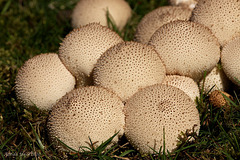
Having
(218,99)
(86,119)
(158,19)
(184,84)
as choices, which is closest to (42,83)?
(86,119)

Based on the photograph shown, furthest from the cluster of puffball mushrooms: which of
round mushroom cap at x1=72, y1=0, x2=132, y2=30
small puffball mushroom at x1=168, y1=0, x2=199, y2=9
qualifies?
round mushroom cap at x1=72, y1=0, x2=132, y2=30

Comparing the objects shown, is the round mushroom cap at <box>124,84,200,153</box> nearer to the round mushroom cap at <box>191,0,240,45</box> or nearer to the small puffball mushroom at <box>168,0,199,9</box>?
the round mushroom cap at <box>191,0,240,45</box>

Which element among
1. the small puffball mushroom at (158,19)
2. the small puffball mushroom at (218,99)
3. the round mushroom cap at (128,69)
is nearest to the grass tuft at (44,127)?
the small puffball mushroom at (218,99)

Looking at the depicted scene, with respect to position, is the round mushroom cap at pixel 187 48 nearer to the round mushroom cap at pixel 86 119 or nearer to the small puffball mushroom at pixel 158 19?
the small puffball mushroom at pixel 158 19

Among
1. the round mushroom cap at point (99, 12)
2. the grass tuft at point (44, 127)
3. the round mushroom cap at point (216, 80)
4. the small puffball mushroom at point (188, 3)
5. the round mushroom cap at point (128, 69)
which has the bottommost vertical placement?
the grass tuft at point (44, 127)

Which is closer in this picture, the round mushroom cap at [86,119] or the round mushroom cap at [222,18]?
the round mushroom cap at [86,119]

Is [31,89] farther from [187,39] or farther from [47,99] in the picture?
[187,39]

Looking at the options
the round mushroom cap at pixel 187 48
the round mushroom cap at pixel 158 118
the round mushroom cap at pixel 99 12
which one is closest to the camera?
the round mushroom cap at pixel 158 118

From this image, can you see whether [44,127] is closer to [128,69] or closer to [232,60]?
[128,69]
